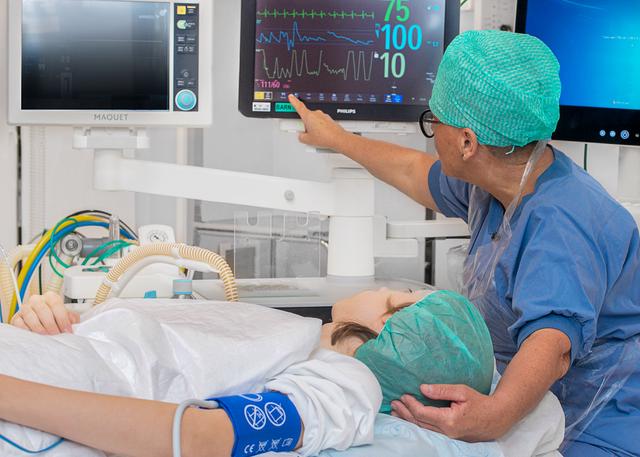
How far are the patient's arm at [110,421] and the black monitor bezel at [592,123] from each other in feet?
4.54

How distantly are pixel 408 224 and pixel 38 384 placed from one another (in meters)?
1.28

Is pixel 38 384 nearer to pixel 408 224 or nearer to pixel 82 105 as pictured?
pixel 82 105

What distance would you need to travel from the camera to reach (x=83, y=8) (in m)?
1.89

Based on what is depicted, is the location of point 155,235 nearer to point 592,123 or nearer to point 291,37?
point 291,37

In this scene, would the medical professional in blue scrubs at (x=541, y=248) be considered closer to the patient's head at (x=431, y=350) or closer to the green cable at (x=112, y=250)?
the patient's head at (x=431, y=350)

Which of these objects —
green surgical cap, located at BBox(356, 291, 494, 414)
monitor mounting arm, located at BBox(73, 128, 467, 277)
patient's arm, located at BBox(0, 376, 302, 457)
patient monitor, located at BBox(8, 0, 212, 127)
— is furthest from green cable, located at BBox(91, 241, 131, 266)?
patient's arm, located at BBox(0, 376, 302, 457)

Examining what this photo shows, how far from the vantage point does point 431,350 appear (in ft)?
4.30

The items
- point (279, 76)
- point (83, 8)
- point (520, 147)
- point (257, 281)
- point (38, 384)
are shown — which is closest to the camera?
point (38, 384)

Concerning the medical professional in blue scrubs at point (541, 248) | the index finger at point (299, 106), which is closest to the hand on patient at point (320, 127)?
the index finger at point (299, 106)

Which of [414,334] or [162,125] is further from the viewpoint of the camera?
[162,125]

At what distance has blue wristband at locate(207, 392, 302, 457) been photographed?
111cm

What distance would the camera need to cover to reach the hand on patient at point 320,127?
2.05 meters

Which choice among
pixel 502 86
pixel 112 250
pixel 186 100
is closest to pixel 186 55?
pixel 186 100

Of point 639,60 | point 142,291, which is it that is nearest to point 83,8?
point 142,291
